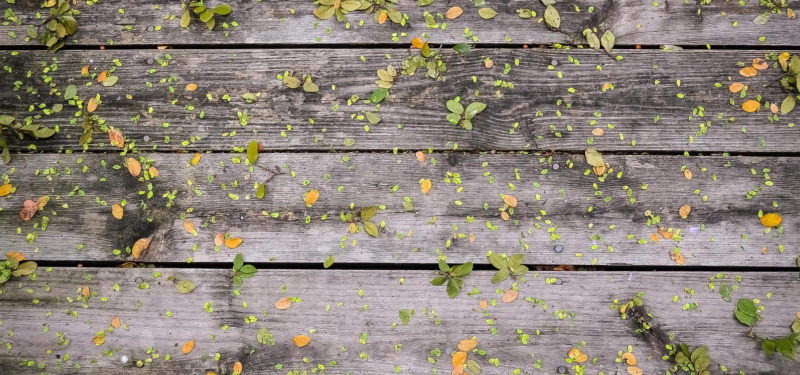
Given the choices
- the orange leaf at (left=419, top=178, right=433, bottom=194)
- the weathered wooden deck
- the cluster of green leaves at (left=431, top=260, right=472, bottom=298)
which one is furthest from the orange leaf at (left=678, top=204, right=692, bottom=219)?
the orange leaf at (left=419, top=178, right=433, bottom=194)

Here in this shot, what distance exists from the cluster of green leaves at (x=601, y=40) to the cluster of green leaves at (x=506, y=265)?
83 centimetres

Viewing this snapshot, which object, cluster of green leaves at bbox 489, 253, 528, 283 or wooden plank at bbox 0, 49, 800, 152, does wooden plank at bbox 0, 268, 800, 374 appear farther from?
wooden plank at bbox 0, 49, 800, 152

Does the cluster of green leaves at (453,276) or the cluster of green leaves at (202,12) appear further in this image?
the cluster of green leaves at (202,12)

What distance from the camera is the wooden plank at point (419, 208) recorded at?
1854 millimetres

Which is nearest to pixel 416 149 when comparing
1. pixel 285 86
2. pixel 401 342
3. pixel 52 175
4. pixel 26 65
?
pixel 285 86

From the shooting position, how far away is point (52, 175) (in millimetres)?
1900

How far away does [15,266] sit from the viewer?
184 cm

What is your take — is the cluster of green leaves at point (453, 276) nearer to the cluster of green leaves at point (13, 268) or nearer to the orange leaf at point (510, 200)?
the orange leaf at point (510, 200)

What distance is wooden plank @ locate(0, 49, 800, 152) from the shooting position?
74.7 inches

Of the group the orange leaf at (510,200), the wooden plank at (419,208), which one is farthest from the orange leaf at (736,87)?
the orange leaf at (510,200)

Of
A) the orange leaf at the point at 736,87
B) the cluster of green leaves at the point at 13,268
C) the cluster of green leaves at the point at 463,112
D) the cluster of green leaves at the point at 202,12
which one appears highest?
the orange leaf at the point at 736,87

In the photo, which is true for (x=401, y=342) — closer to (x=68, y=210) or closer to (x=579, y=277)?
(x=579, y=277)

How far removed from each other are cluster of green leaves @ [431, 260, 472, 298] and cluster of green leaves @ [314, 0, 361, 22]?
0.99 m

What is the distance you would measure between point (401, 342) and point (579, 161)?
35.7 inches
